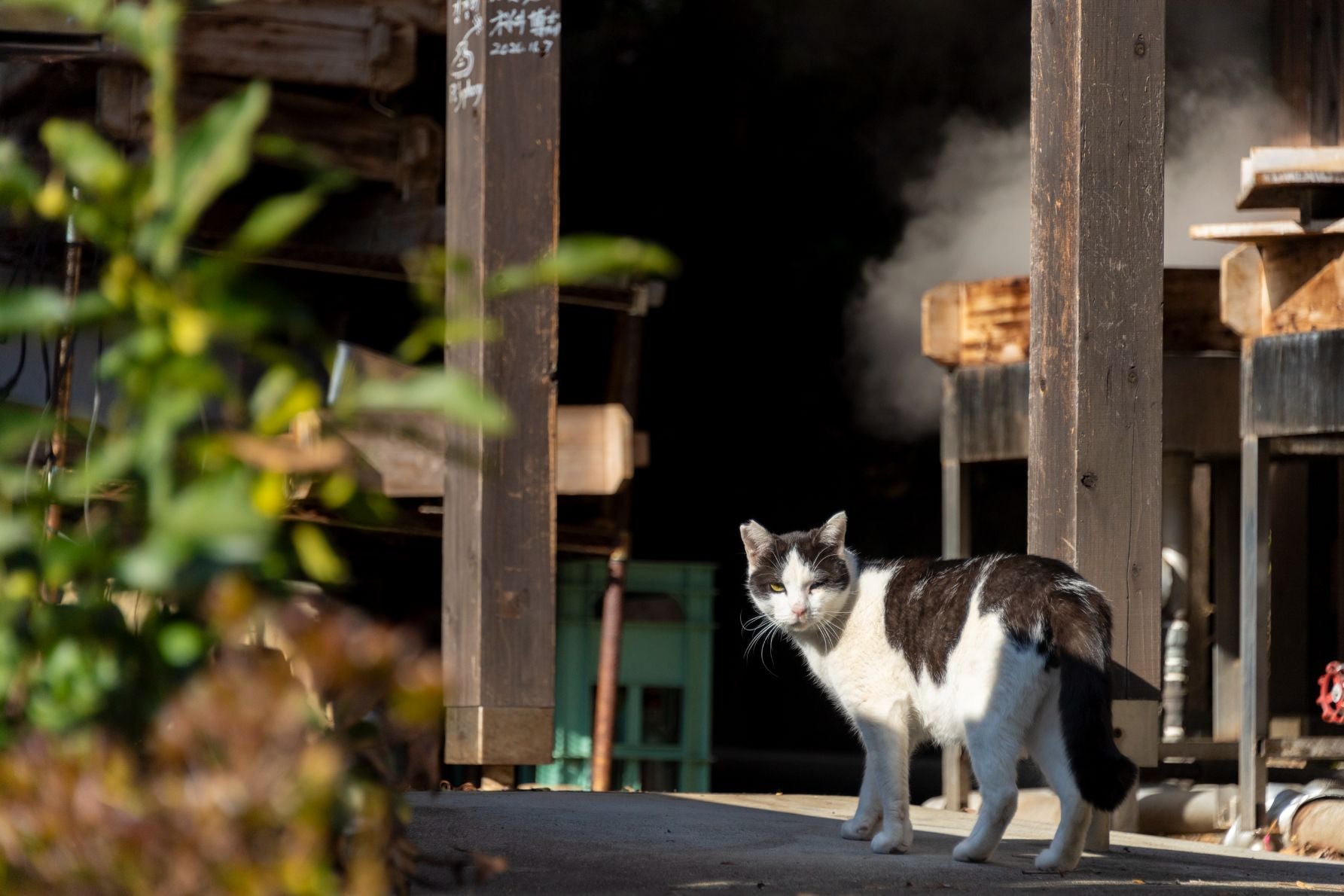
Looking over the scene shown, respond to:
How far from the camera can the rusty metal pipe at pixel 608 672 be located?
24.7 feet

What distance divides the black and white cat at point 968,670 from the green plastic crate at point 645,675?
3323 millimetres

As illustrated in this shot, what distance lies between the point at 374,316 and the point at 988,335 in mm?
3371

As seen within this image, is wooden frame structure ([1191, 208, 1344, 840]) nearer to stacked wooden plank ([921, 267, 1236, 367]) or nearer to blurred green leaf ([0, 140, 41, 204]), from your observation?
stacked wooden plank ([921, 267, 1236, 367])

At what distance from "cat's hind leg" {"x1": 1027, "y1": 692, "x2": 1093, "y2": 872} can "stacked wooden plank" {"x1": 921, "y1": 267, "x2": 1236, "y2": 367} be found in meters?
3.68

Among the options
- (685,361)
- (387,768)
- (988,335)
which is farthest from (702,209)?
(387,768)

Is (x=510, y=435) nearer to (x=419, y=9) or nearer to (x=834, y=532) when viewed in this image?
(x=834, y=532)

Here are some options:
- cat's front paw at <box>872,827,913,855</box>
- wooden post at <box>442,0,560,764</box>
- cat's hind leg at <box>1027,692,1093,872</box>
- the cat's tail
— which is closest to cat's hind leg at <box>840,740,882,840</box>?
cat's front paw at <box>872,827,913,855</box>

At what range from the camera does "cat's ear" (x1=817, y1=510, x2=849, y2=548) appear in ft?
16.0

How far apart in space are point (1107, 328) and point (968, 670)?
1204 mm

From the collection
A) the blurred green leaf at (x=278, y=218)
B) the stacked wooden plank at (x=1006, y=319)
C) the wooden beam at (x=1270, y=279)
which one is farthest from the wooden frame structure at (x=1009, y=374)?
the blurred green leaf at (x=278, y=218)

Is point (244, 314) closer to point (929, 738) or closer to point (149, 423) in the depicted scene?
point (149, 423)

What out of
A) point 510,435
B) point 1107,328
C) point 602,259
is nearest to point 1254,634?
point 1107,328

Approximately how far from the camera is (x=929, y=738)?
186 inches

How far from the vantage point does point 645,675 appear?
816cm
